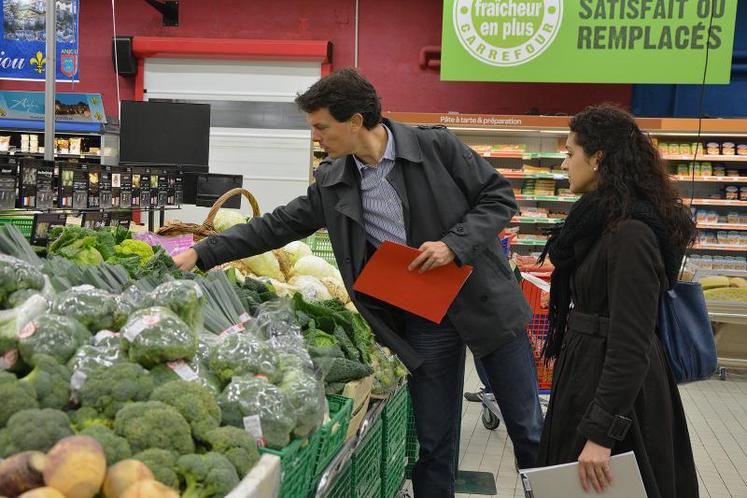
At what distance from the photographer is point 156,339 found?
1.48 m

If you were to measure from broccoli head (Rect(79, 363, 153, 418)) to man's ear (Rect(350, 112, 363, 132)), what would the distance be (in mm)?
1167

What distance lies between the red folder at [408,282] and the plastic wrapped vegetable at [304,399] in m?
0.74

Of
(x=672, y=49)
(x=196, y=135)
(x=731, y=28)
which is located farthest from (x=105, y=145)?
(x=731, y=28)

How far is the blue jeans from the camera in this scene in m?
2.56

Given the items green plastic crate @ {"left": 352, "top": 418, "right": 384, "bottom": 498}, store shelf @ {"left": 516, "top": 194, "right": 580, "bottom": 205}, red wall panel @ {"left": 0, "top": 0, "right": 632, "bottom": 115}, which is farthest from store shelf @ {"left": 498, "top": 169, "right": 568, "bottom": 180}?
green plastic crate @ {"left": 352, "top": 418, "right": 384, "bottom": 498}

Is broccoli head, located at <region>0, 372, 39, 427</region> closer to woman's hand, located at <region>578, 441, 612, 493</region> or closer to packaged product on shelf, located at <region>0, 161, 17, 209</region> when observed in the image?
woman's hand, located at <region>578, 441, 612, 493</region>

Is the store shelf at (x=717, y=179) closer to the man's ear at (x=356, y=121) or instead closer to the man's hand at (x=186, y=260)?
the man's ear at (x=356, y=121)

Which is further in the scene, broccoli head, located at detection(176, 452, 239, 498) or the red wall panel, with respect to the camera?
the red wall panel

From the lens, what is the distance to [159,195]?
15.7ft

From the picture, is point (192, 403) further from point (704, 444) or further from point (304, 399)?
point (704, 444)

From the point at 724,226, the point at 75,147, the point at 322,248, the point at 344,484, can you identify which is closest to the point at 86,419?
the point at 344,484

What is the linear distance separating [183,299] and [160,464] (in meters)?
0.58

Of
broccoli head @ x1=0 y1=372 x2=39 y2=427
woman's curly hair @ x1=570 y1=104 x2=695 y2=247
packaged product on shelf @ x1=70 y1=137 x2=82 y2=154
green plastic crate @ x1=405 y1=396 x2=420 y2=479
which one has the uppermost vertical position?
woman's curly hair @ x1=570 y1=104 x2=695 y2=247

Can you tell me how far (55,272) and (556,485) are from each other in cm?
140
